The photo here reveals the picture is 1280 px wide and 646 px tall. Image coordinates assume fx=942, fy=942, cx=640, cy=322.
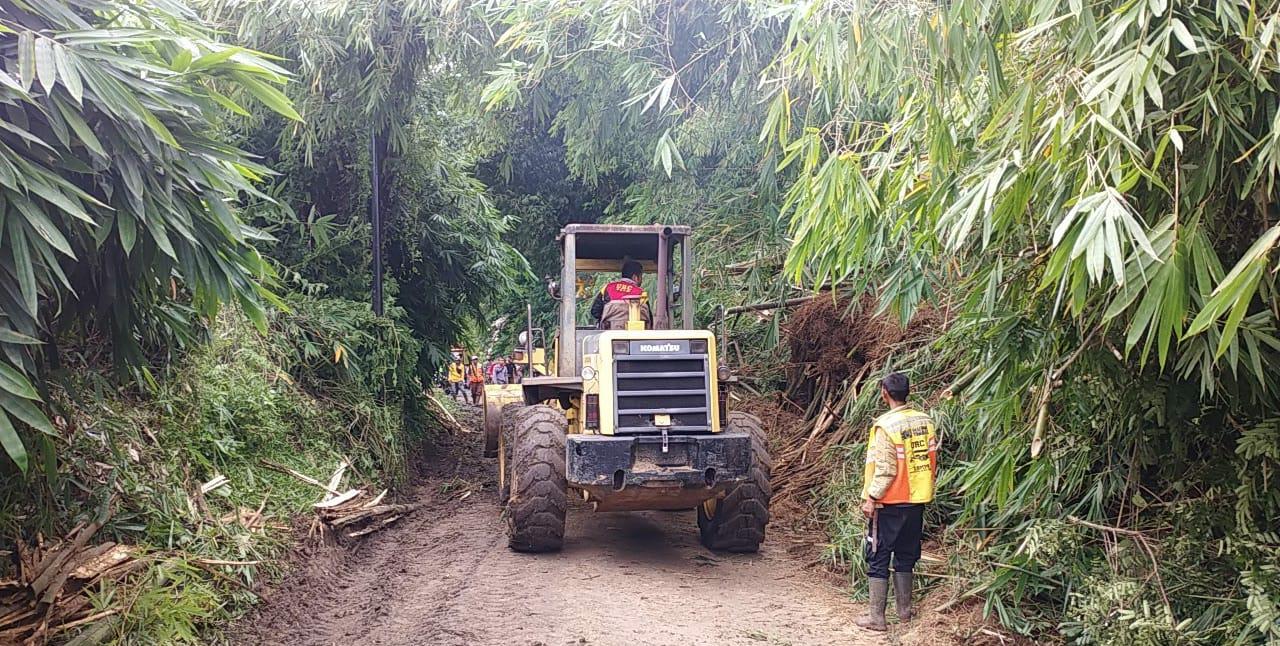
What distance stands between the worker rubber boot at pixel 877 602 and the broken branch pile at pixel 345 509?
4.17 m

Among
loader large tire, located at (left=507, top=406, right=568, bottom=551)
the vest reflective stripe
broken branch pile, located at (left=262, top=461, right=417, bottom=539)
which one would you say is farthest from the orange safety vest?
broken branch pile, located at (left=262, top=461, right=417, bottom=539)

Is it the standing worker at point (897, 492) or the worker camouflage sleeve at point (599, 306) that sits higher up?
the worker camouflage sleeve at point (599, 306)

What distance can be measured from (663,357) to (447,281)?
7.15 meters

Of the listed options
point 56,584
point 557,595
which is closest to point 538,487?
point 557,595

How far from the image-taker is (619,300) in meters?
8.12

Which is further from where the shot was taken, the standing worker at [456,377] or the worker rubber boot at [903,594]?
the standing worker at [456,377]

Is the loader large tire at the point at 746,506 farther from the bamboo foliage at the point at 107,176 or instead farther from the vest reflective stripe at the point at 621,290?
the bamboo foliage at the point at 107,176

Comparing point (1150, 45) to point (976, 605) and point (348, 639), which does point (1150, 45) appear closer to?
point (976, 605)

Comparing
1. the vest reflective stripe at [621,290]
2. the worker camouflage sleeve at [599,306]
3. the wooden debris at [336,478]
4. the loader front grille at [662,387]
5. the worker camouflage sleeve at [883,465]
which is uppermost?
the vest reflective stripe at [621,290]

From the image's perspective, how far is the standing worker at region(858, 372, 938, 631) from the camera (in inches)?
218

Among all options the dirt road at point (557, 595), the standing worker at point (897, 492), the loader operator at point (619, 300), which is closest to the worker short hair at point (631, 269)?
the loader operator at point (619, 300)

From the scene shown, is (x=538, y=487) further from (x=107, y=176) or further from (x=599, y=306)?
(x=107, y=176)

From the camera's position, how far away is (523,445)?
23.2ft

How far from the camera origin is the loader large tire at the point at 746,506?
7.18 m
